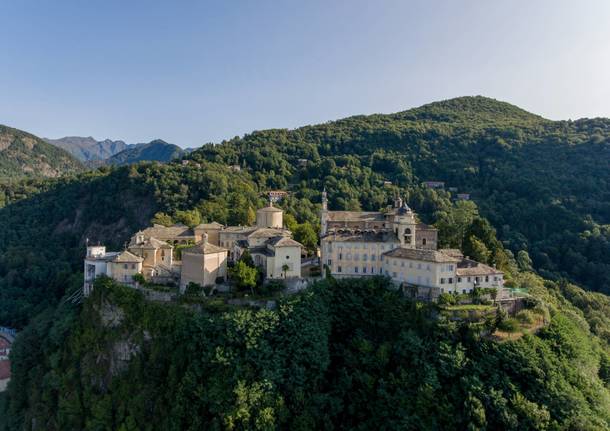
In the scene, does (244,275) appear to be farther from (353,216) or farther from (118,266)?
(353,216)

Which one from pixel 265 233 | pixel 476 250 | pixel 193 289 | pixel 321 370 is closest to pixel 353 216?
pixel 265 233

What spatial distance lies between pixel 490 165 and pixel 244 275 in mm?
95533

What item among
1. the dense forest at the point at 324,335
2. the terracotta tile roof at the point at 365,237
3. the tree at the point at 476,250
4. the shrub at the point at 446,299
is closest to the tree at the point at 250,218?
the dense forest at the point at 324,335

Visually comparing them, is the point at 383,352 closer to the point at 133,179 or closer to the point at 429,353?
the point at 429,353

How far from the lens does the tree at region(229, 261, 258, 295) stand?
138 feet

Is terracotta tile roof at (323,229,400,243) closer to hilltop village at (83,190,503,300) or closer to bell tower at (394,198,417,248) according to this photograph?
hilltop village at (83,190,503,300)

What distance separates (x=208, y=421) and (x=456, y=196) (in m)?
89.6

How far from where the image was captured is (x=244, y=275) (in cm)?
4222

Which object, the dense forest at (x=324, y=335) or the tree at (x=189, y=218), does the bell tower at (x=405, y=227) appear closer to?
the dense forest at (x=324, y=335)

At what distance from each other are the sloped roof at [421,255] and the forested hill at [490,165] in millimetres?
49138

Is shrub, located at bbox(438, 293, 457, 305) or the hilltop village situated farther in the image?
the hilltop village

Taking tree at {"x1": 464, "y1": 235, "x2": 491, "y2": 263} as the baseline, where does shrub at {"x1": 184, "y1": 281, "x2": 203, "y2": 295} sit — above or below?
below

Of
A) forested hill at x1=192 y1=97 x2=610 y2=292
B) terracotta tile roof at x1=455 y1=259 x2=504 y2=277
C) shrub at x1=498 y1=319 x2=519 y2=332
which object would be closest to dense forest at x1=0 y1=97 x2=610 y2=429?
forested hill at x1=192 y1=97 x2=610 y2=292

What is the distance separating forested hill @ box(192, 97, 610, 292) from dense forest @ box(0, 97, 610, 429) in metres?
0.68
